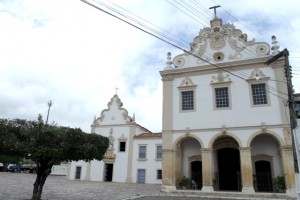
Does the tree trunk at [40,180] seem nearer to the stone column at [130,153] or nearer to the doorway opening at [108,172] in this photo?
the stone column at [130,153]

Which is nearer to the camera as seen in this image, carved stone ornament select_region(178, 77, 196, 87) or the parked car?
carved stone ornament select_region(178, 77, 196, 87)

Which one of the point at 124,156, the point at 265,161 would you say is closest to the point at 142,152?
the point at 124,156

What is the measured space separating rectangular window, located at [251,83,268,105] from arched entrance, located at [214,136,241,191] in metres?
3.32

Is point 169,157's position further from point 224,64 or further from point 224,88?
point 224,64

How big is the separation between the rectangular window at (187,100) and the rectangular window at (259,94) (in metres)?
4.45

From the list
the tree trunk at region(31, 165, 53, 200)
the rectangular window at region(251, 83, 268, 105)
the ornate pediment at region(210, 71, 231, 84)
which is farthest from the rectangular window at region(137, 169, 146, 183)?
the tree trunk at region(31, 165, 53, 200)

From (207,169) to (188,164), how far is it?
7.71 ft

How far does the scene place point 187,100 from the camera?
71.7 ft

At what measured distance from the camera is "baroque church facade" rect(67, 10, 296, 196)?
19109mm

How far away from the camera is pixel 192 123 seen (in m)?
21.0

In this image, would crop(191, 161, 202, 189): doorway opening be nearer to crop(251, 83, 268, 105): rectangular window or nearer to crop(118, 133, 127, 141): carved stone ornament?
crop(251, 83, 268, 105): rectangular window

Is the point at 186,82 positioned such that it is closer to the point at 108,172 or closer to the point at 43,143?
the point at 43,143

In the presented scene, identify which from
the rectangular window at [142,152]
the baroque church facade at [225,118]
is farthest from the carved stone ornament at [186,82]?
the rectangular window at [142,152]

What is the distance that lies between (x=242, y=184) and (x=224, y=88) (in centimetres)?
689
